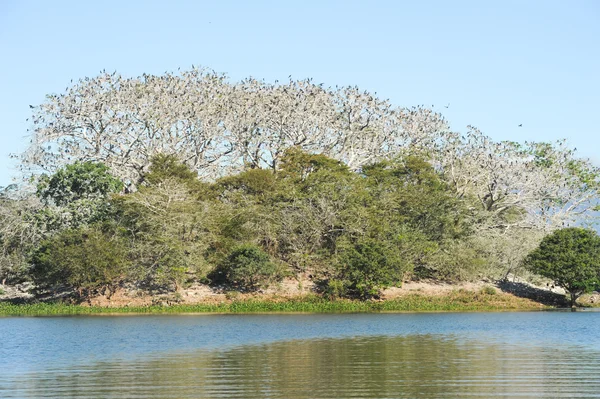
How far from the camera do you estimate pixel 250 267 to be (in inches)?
1788

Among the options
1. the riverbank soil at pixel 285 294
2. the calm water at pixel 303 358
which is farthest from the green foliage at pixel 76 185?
the calm water at pixel 303 358

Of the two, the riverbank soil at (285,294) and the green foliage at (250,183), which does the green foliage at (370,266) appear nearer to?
the riverbank soil at (285,294)

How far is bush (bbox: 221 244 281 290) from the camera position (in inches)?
1797

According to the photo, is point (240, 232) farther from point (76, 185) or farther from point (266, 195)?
point (76, 185)

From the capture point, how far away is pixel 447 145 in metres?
60.6

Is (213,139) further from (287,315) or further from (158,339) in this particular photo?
(158,339)

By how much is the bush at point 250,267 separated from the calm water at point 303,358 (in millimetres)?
8297

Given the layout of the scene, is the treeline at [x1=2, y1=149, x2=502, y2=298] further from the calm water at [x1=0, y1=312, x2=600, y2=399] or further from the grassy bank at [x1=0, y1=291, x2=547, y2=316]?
the calm water at [x1=0, y1=312, x2=600, y2=399]

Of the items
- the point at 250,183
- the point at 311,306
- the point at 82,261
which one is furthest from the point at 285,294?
the point at 82,261

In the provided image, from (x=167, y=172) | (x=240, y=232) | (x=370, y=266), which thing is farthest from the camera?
(x=167, y=172)

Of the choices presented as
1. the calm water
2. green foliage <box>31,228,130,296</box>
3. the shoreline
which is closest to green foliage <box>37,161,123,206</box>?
green foliage <box>31,228,130,296</box>

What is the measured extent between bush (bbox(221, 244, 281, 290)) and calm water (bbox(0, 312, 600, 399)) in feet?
27.2

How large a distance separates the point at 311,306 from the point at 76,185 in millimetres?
16085

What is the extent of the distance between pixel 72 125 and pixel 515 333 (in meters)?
37.1
